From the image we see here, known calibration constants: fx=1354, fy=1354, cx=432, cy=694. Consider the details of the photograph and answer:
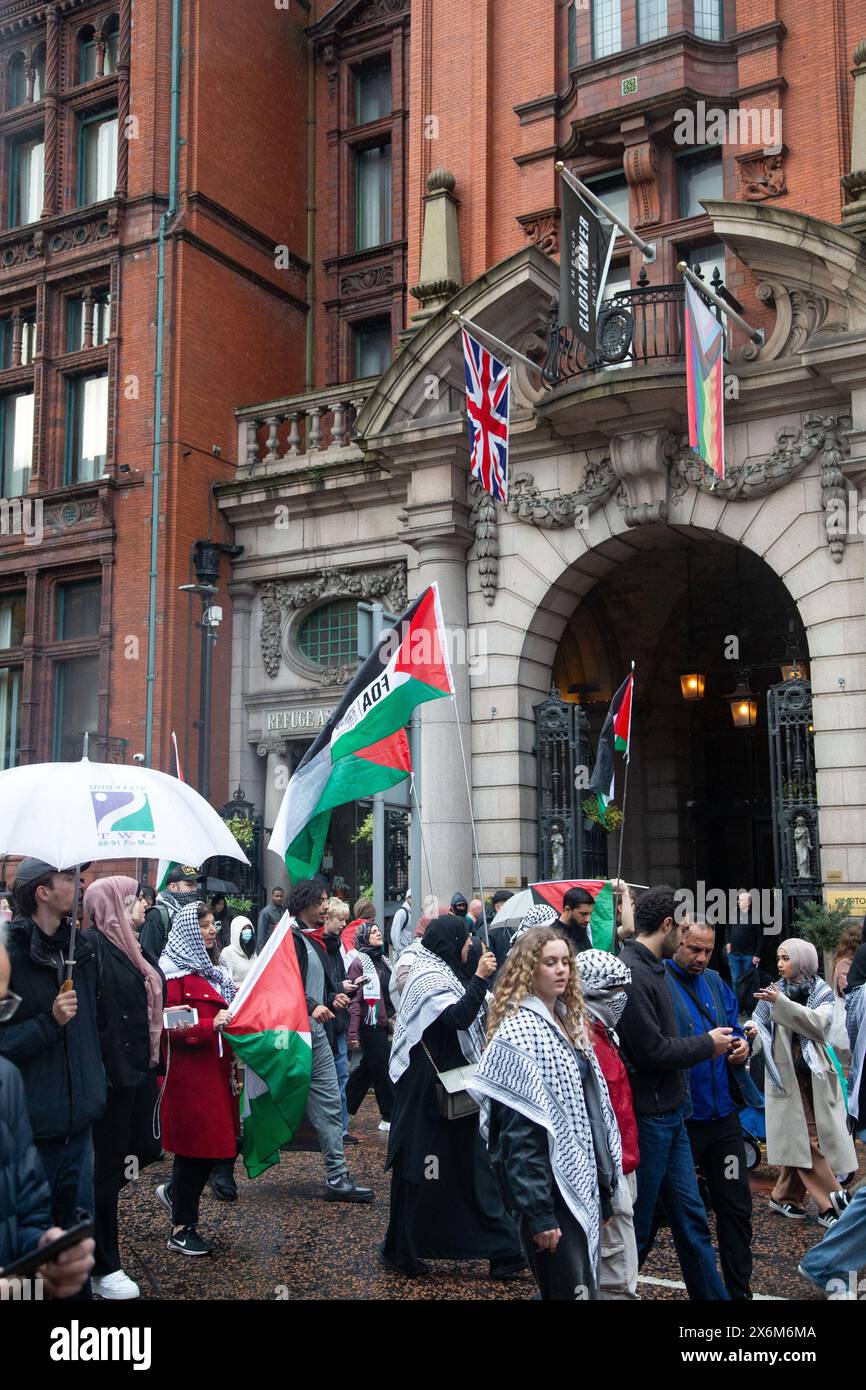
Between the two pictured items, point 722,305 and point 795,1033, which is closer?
point 795,1033

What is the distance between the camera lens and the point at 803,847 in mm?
16016

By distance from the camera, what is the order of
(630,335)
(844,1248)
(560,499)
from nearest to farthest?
1. (844,1248)
2. (630,335)
3. (560,499)

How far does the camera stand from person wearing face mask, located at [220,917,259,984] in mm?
11953

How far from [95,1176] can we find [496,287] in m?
13.3

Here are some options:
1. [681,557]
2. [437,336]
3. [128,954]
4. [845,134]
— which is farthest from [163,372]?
[128,954]

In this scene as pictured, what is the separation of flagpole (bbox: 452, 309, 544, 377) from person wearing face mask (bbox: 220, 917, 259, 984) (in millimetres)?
8078

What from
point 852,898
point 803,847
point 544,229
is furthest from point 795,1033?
point 544,229

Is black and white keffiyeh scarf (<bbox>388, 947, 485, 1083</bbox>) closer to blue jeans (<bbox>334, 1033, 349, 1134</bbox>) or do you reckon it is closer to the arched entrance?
blue jeans (<bbox>334, 1033, 349, 1134</bbox>)

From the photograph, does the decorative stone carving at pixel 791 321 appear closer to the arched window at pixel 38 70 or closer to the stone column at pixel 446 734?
the stone column at pixel 446 734

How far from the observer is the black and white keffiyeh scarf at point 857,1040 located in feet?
24.1

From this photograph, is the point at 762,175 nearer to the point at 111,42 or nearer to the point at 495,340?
the point at 495,340

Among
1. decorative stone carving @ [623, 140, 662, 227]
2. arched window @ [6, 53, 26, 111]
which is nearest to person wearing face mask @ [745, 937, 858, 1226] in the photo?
decorative stone carving @ [623, 140, 662, 227]

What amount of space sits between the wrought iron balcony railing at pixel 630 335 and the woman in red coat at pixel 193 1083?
1039 cm

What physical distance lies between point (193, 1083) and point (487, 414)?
9.74 m
